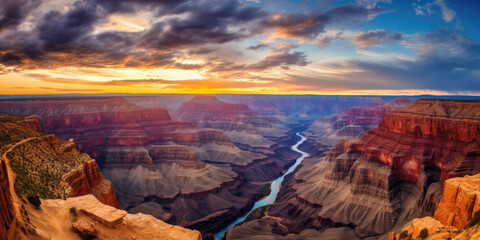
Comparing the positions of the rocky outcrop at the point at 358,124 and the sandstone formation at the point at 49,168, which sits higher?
the sandstone formation at the point at 49,168

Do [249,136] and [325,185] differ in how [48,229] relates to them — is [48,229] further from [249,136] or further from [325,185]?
[249,136]

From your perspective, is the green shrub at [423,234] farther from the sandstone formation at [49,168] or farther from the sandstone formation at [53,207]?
the sandstone formation at [49,168]

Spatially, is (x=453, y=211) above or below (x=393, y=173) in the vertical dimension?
above

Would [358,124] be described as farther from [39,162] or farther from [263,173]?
[39,162]

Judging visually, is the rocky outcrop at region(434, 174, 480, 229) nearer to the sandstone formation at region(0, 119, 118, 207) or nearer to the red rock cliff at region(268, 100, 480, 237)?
the red rock cliff at region(268, 100, 480, 237)

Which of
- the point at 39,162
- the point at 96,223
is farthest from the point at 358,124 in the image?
the point at 96,223

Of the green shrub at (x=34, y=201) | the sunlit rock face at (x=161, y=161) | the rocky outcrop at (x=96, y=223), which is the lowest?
the sunlit rock face at (x=161, y=161)

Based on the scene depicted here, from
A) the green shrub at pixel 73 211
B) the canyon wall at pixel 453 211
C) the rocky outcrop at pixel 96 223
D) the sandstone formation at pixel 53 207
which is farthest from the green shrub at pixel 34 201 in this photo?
the canyon wall at pixel 453 211
